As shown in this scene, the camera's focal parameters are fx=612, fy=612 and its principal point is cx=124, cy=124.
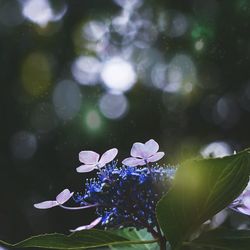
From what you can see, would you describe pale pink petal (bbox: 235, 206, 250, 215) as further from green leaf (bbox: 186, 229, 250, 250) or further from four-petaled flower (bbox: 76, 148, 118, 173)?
four-petaled flower (bbox: 76, 148, 118, 173)

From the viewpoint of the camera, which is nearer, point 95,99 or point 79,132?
point 79,132

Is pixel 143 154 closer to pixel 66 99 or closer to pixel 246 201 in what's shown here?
pixel 246 201

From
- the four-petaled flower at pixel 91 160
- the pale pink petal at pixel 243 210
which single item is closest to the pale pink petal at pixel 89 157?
the four-petaled flower at pixel 91 160

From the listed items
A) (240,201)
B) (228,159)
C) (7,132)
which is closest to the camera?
(228,159)

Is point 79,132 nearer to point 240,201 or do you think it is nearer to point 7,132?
point 7,132

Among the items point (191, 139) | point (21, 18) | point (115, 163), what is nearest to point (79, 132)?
point (191, 139)

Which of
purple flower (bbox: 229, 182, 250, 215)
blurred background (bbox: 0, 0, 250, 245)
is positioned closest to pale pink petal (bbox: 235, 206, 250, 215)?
purple flower (bbox: 229, 182, 250, 215)

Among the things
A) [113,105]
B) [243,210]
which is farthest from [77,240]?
→ [113,105]
